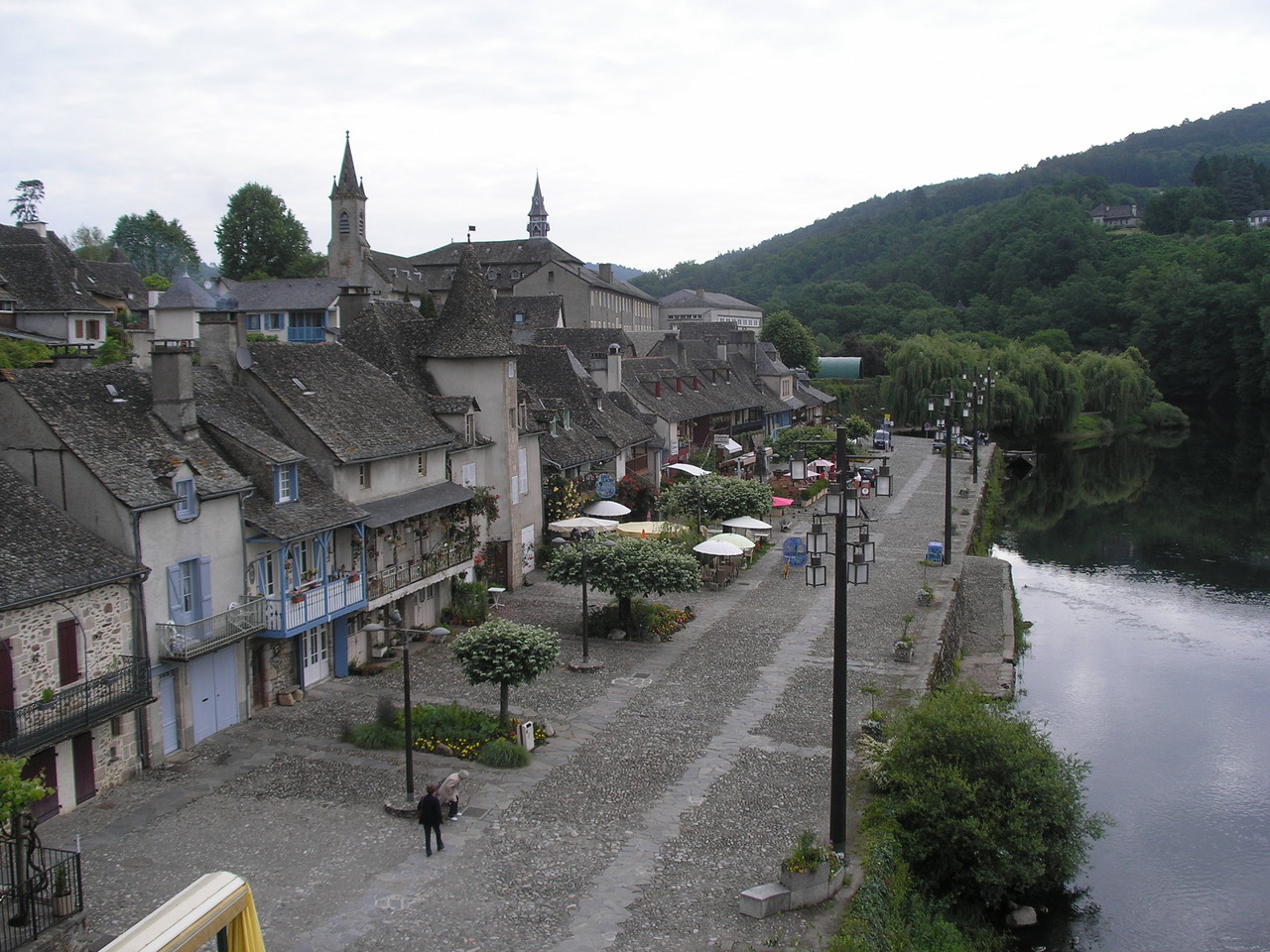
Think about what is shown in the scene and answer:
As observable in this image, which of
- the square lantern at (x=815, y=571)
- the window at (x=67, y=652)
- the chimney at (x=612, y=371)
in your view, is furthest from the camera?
the chimney at (x=612, y=371)

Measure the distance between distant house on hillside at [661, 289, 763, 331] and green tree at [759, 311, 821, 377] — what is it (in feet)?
55.7

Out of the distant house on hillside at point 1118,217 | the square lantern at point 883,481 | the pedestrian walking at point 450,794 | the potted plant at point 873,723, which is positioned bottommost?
the potted plant at point 873,723

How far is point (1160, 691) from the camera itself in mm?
28188

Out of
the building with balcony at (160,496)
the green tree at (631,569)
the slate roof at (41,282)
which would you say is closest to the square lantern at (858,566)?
the green tree at (631,569)

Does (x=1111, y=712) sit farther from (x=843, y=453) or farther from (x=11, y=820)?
(x=11, y=820)

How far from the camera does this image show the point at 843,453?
1481 centimetres

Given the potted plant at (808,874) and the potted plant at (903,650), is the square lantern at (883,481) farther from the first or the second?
the potted plant at (903,650)

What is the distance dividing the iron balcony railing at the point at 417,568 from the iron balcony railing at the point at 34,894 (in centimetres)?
1120

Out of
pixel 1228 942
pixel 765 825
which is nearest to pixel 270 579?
pixel 765 825

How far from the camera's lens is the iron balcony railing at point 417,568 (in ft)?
82.4

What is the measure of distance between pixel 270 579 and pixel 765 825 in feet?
38.8

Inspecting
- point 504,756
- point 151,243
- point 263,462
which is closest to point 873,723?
point 504,756

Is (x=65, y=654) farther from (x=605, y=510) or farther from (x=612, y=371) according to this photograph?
(x=612, y=371)

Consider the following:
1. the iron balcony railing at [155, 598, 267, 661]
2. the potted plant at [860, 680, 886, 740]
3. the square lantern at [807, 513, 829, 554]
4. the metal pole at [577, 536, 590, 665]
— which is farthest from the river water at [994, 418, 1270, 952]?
the iron balcony railing at [155, 598, 267, 661]
